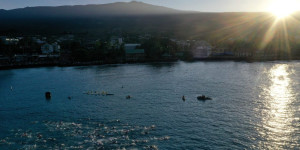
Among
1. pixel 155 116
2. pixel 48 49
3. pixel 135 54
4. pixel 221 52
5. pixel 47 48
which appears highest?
pixel 47 48

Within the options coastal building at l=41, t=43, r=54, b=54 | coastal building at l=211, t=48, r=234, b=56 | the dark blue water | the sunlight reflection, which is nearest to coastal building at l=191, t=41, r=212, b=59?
coastal building at l=211, t=48, r=234, b=56

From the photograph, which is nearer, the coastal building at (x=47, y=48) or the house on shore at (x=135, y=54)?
the house on shore at (x=135, y=54)

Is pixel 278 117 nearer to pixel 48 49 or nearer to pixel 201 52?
pixel 201 52

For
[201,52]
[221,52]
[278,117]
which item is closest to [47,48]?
[201,52]

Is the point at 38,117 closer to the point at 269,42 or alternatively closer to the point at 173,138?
the point at 173,138

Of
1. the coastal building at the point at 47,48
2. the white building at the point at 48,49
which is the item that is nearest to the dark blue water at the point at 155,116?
the white building at the point at 48,49

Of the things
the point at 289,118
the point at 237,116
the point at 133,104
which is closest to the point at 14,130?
the point at 133,104

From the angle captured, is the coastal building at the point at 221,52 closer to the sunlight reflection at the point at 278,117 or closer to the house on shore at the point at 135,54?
the house on shore at the point at 135,54

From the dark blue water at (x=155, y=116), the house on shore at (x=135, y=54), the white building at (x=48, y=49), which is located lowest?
the dark blue water at (x=155, y=116)
